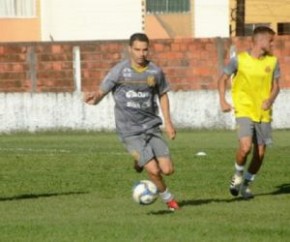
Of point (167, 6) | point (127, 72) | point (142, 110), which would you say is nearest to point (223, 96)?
point (142, 110)

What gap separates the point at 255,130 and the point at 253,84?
54cm

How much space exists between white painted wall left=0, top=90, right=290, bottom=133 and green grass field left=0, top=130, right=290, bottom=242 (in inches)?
148

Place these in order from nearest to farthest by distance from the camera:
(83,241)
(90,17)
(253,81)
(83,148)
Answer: (83,241)
(253,81)
(83,148)
(90,17)

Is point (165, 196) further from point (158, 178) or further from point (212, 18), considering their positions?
point (212, 18)

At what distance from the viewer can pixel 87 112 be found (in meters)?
29.2

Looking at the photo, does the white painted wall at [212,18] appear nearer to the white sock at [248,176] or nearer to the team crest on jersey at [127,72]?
the white sock at [248,176]

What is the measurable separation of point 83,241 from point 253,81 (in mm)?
4295

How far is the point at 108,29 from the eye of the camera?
44.4 m

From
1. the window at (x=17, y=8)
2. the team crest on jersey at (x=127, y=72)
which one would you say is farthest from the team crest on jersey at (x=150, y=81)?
the window at (x=17, y=8)

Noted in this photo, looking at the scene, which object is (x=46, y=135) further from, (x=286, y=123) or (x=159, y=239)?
(x=159, y=239)

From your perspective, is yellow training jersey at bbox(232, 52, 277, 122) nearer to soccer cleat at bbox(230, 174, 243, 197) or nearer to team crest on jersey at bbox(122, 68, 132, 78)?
soccer cleat at bbox(230, 174, 243, 197)

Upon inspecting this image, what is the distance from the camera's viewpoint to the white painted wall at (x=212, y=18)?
4500 centimetres

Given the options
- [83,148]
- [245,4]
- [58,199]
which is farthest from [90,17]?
[58,199]

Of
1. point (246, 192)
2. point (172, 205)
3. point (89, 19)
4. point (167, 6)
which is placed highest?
point (167, 6)
